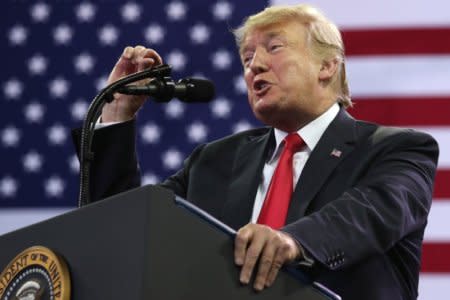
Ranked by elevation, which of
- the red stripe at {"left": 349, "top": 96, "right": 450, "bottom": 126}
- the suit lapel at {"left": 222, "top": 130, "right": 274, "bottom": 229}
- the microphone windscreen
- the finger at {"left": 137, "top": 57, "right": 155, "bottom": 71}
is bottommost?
the red stripe at {"left": 349, "top": 96, "right": 450, "bottom": 126}

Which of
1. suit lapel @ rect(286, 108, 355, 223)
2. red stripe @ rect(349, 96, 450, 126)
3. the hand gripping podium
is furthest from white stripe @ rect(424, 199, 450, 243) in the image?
the hand gripping podium

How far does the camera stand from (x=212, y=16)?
366 centimetres

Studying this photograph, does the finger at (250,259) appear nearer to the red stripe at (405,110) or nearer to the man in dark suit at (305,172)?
the man in dark suit at (305,172)

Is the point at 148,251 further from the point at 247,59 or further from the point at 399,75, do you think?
the point at 399,75

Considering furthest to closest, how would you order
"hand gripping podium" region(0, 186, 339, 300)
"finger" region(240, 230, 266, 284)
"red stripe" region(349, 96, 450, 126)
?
1. "red stripe" region(349, 96, 450, 126)
2. "finger" region(240, 230, 266, 284)
3. "hand gripping podium" region(0, 186, 339, 300)

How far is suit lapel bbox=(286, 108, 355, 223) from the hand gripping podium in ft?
1.91

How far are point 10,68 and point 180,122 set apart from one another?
0.75m

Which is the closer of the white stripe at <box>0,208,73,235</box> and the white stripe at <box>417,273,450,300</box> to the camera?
the white stripe at <box>417,273,450,300</box>

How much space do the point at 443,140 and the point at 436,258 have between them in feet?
1.32

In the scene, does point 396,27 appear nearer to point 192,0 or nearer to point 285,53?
point 192,0

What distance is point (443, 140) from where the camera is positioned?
3311 mm

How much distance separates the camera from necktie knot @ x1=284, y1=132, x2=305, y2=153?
2246mm

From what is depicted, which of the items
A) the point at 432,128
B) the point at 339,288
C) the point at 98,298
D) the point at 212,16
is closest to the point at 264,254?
the point at 98,298

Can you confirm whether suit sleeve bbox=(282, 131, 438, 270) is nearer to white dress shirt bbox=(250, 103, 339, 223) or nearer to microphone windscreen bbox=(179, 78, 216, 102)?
white dress shirt bbox=(250, 103, 339, 223)
